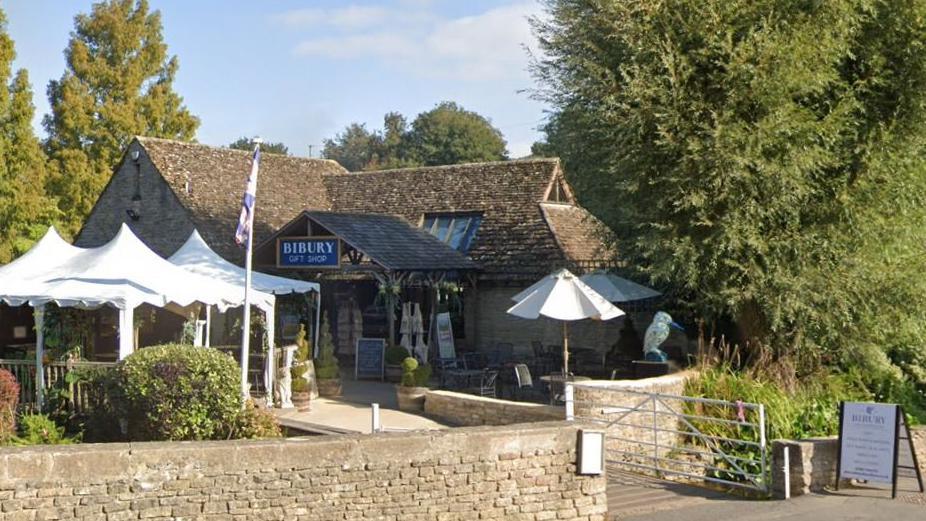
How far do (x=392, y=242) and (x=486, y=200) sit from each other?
4.75m

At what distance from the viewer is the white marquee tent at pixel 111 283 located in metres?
15.5

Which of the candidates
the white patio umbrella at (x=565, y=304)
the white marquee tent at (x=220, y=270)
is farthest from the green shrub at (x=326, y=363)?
the white patio umbrella at (x=565, y=304)

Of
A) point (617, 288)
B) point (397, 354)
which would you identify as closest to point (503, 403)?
point (617, 288)

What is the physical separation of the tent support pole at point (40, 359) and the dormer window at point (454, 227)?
485 inches

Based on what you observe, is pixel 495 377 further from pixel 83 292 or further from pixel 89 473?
pixel 89 473

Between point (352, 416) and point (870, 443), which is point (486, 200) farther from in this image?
point (870, 443)

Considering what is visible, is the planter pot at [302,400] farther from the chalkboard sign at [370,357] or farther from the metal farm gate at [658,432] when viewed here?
the metal farm gate at [658,432]

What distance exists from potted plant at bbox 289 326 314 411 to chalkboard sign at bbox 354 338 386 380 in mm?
4025

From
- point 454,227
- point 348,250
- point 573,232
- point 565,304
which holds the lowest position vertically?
point 565,304

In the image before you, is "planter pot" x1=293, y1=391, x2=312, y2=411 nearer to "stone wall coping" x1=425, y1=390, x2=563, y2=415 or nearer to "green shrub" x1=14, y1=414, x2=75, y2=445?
"stone wall coping" x1=425, y1=390, x2=563, y2=415

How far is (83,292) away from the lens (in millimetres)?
15547

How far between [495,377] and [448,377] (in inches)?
52.1

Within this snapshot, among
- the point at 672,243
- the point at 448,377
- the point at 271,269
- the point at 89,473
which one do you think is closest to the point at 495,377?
the point at 448,377

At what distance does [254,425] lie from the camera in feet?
43.8
